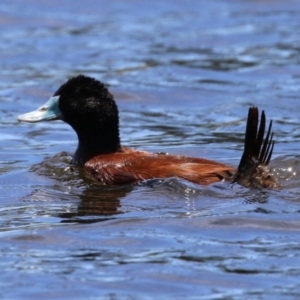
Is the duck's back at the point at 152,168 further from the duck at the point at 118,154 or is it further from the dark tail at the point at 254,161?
the dark tail at the point at 254,161

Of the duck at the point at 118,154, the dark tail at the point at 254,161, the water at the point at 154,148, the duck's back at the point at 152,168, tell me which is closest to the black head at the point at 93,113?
the duck at the point at 118,154

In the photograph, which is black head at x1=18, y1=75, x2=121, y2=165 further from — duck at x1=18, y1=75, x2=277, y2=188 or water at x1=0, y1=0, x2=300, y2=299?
water at x1=0, y1=0, x2=300, y2=299

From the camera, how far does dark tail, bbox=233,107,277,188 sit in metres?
9.27

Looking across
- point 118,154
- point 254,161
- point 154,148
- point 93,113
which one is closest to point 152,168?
point 118,154

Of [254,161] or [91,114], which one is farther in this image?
[91,114]

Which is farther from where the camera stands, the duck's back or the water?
the duck's back

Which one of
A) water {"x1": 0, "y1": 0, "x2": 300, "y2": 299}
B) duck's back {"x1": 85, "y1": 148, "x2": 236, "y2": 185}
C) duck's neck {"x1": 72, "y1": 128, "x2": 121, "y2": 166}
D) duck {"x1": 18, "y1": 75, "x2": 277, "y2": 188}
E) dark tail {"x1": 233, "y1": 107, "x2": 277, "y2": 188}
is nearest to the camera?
water {"x1": 0, "y1": 0, "x2": 300, "y2": 299}

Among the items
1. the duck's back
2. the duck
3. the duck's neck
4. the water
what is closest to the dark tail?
the duck

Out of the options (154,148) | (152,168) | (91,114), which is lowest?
(152,168)

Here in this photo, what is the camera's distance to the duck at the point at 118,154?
9438mm

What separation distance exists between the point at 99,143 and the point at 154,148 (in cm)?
198

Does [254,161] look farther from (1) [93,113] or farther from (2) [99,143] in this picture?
(1) [93,113]

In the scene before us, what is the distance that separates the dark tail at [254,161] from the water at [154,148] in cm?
11

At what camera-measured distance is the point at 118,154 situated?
10508 millimetres
